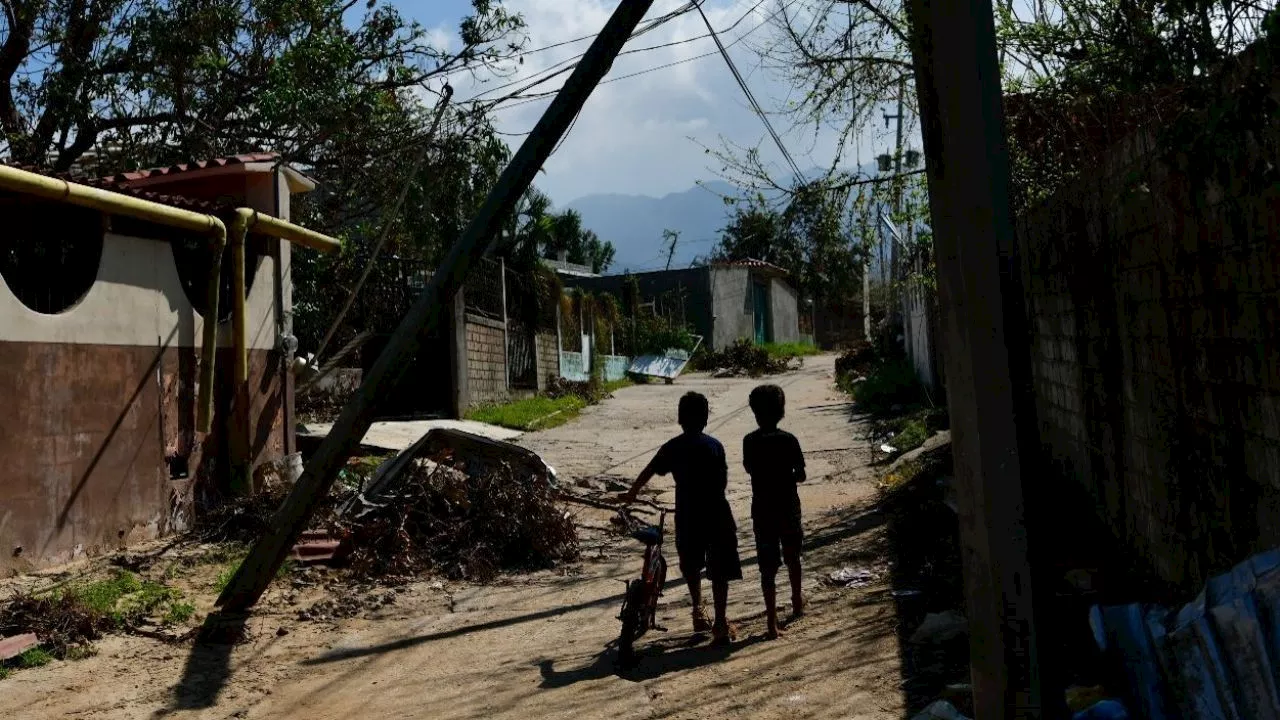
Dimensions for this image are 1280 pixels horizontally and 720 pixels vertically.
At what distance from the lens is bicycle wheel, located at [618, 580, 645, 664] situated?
19.5ft

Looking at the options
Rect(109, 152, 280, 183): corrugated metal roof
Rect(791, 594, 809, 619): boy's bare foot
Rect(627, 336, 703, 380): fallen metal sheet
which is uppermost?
Rect(109, 152, 280, 183): corrugated metal roof

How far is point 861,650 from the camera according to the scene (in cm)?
581

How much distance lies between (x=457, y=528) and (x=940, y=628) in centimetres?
459

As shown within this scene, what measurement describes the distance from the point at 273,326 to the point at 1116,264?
28.5 feet

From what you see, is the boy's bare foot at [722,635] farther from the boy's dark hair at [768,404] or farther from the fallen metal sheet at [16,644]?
the fallen metal sheet at [16,644]

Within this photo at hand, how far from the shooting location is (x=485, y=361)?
21328 mm

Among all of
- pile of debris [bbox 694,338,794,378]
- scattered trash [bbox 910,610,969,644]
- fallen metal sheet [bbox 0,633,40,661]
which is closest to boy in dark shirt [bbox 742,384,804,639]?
scattered trash [bbox 910,610,969,644]

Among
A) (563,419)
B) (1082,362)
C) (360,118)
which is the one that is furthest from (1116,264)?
(563,419)

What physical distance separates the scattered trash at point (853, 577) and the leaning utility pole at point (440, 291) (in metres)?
3.21

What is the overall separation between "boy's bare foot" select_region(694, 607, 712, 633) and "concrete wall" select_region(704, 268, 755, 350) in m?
32.2

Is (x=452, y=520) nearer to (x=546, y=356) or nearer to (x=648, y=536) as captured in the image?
(x=648, y=536)

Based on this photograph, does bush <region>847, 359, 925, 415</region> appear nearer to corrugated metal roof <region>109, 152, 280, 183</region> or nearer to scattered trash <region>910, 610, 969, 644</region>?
corrugated metal roof <region>109, 152, 280, 183</region>

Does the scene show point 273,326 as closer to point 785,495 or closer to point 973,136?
point 785,495

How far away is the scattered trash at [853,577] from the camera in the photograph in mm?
7454
